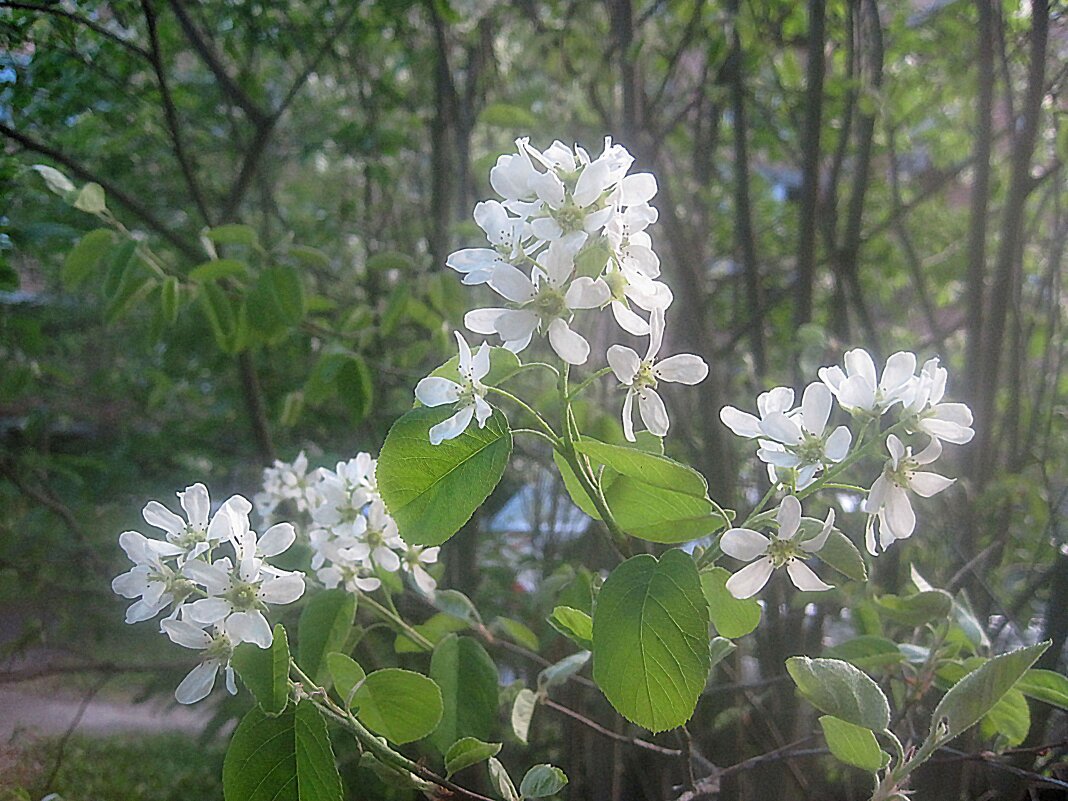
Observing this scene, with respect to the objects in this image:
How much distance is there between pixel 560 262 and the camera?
42 centimetres

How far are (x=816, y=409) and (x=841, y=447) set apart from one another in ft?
0.09

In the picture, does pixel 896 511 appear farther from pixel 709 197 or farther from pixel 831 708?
pixel 709 197

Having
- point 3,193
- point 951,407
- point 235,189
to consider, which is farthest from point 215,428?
point 951,407

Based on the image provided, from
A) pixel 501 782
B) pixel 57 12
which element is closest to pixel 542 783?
pixel 501 782

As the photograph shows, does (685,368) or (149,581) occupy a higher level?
(685,368)

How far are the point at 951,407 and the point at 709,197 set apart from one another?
1.09 metres

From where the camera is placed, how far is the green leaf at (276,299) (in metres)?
0.92

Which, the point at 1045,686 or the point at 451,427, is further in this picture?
the point at 1045,686

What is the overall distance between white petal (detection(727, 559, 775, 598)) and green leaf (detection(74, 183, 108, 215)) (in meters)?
0.67

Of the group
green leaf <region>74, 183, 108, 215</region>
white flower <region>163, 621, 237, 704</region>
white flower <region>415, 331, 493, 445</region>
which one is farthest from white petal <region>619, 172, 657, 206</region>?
green leaf <region>74, 183, 108, 215</region>

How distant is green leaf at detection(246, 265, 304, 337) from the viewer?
0.92m

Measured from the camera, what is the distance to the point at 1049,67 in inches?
43.8

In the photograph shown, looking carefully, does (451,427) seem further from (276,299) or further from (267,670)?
(276,299)

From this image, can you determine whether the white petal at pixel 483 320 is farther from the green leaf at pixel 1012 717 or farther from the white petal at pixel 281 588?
the green leaf at pixel 1012 717
